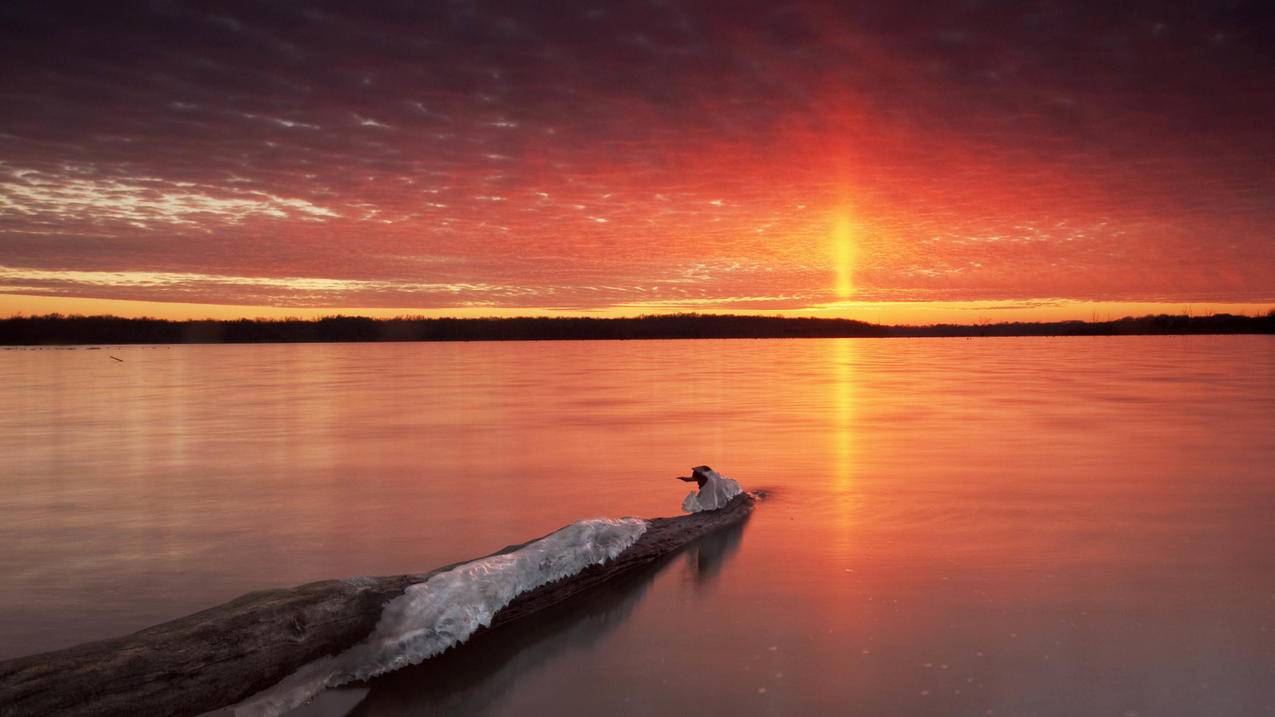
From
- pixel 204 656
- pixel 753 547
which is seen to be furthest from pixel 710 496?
pixel 204 656

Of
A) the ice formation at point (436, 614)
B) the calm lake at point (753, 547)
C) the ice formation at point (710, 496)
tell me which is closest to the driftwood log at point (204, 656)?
the ice formation at point (436, 614)

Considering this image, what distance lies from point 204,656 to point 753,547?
4879 millimetres

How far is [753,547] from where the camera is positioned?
765cm

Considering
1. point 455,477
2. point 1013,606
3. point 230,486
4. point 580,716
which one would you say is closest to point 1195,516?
point 1013,606

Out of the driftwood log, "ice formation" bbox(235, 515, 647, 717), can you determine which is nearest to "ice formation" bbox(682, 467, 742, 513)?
"ice formation" bbox(235, 515, 647, 717)

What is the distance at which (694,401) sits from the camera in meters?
24.2

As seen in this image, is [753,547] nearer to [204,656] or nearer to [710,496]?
[710,496]

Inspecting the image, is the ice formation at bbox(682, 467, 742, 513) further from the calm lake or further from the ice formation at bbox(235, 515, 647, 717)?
the ice formation at bbox(235, 515, 647, 717)

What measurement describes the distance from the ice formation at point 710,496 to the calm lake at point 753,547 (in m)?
0.54

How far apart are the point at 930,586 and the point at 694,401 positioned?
705 inches

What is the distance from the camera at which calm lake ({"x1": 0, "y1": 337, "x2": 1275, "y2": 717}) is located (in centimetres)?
473

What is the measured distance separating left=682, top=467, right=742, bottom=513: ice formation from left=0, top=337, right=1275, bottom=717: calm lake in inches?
21.2

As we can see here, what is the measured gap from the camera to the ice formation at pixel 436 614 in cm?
458

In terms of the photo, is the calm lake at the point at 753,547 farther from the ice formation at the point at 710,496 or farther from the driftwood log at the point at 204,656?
the ice formation at the point at 710,496
